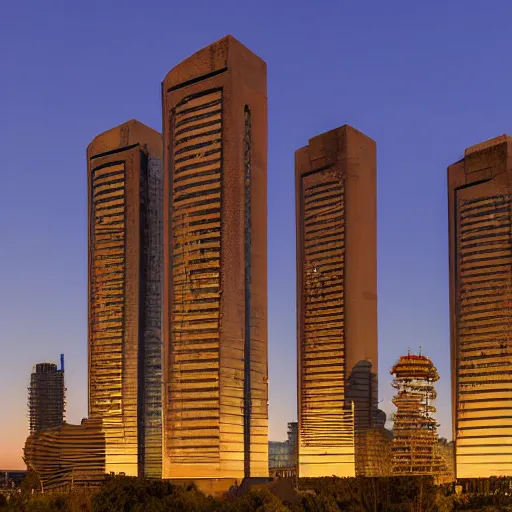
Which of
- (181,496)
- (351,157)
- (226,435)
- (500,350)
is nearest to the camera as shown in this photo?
(181,496)

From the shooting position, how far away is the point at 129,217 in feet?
413

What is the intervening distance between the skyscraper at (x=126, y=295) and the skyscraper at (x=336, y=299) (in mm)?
18215

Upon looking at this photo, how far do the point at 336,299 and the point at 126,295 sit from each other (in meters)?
25.6

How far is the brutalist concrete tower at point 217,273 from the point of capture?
94.1m

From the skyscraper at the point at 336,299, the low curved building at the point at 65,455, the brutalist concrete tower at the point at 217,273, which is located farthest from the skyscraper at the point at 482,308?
the low curved building at the point at 65,455

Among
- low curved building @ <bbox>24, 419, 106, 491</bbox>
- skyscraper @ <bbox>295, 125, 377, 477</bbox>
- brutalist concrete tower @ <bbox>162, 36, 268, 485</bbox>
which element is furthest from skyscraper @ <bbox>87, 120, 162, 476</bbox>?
brutalist concrete tower @ <bbox>162, 36, 268, 485</bbox>

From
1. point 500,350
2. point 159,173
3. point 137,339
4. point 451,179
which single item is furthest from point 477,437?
point 159,173

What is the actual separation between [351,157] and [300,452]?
117 ft

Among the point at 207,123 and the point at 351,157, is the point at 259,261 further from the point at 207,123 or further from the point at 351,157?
Answer: the point at 351,157

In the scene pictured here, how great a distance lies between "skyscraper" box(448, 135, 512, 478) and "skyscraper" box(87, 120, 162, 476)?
36162 mm

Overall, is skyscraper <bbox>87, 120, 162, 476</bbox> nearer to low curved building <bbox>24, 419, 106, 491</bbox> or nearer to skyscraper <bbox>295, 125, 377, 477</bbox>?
low curved building <bbox>24, 419, 106, 491</bbox>

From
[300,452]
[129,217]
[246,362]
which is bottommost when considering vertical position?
[300,452]

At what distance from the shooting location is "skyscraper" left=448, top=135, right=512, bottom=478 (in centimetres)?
11438

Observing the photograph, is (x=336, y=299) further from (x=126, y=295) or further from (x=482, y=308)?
(x=126, y=295)
